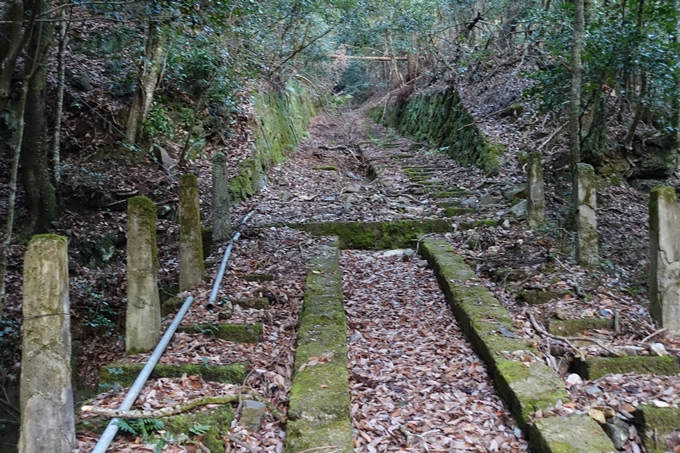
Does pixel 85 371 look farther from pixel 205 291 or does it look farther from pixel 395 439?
pixel 395 439

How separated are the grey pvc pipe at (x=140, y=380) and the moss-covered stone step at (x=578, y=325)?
11.3 ft

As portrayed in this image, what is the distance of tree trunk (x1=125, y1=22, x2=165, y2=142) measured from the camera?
9203mm

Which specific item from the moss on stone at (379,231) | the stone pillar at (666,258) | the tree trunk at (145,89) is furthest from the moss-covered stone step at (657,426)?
the tree trunk at (145,89)

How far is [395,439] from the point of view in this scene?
11.3ft

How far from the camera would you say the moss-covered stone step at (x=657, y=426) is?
3.05m

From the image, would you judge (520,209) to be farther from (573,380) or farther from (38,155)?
(38,155)

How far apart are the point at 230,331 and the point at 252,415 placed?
1324mm

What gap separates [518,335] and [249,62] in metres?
10.1

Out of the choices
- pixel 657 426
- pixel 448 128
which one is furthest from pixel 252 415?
pixel 448 128

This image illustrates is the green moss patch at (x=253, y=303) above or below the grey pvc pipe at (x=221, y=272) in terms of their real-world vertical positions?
below

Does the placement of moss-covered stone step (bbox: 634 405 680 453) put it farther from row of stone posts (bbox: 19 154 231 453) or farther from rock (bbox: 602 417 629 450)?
row of stone posts (bbox: 19 154 231 453)

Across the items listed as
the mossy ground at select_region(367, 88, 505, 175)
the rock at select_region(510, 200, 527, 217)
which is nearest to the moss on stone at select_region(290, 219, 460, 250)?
the rock at select_region(510, 200, 527, 217)

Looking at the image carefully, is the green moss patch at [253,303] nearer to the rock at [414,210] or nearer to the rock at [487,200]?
the rock at [414,210]

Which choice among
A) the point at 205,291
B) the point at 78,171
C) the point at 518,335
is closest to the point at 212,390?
the point at 205,291
